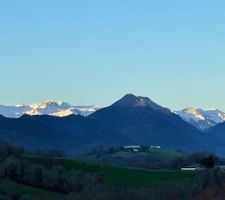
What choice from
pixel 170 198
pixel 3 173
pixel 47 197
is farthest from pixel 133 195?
pixel 3 173

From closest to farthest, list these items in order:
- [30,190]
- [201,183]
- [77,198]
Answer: [77,198] < [30,190] < [201,183]

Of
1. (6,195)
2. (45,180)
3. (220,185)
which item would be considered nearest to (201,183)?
(220,185)

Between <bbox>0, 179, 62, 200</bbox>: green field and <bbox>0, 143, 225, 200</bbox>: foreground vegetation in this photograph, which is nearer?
<bbox>0, 143, 225, 200</bbox>: foreground vegetation

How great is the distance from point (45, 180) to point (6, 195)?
80.4ft

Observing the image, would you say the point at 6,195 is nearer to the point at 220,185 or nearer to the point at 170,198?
the point at 170,198

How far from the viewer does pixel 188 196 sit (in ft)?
564

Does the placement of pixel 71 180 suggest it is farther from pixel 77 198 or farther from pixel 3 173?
pixel 77 198

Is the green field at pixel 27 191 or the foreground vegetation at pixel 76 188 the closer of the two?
the foreground vegetation at pixel 76 188

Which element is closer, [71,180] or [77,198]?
[77,198]

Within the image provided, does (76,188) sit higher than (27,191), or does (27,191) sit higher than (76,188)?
(76,188)

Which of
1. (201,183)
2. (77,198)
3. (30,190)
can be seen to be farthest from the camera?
(201,183)

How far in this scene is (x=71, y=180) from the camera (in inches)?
7756

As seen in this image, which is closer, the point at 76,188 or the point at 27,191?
the point at 27,191

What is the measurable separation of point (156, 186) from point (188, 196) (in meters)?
26.3
